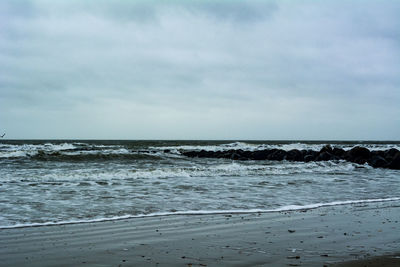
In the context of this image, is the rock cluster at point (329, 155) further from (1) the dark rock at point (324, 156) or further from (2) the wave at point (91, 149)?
(2) the wave at point (91, 149)

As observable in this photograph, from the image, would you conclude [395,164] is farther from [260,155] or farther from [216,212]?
[216,212]

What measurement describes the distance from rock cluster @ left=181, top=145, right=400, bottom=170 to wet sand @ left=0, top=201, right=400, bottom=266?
15861mm

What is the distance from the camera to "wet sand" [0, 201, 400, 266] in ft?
14.0

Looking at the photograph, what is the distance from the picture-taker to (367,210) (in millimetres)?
8086

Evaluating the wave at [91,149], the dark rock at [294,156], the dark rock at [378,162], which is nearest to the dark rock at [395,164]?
the dark rock at [378,162]

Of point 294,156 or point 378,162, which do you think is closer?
point 378,162

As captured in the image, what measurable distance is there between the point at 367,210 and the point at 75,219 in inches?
227

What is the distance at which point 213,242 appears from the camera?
5.12 meters

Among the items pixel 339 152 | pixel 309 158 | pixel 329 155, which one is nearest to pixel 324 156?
pixel 329 155

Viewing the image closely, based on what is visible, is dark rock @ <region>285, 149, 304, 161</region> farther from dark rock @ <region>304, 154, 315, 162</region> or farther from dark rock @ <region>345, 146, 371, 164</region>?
dark rock @ <region>345, 146, 371, 164</region>

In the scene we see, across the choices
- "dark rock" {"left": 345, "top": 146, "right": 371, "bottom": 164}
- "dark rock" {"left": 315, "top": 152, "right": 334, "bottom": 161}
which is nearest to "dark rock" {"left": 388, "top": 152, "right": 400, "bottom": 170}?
"dark rock" {"left": 345, "top": 146, "right": 371, "bottom": 164}

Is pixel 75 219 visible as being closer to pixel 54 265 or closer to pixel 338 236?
pixel 54 265

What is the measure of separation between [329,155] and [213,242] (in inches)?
928

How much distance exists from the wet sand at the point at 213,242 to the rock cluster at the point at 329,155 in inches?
624
